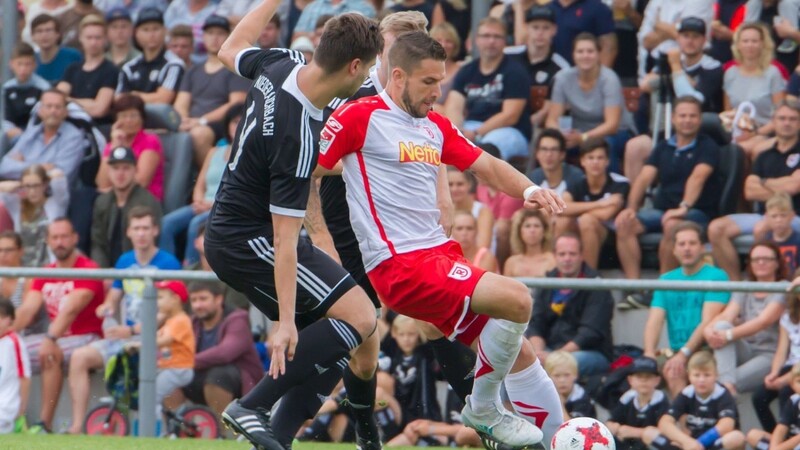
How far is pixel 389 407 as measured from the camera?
9.31 metres

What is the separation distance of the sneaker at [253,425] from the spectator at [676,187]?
5000 mm

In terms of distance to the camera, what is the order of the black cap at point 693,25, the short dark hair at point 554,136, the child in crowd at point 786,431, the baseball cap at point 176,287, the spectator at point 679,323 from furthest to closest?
the black cap at point 693,25, the short dark hair at point 554,136, the baseball cap at point 176,287, the spectator at point 679,323, the child in crowd at point 786,431

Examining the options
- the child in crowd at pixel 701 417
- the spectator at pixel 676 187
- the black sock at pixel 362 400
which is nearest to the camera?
the black sock at pixel 362 400

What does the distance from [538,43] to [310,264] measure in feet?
20.8

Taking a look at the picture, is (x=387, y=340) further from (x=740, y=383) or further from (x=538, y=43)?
(x=538, y=43)

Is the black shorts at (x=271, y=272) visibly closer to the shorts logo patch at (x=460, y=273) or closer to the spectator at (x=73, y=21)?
the shorts logo patch at (x=460, y=273)

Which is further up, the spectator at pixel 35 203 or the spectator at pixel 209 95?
the spectator at pixel 209 95

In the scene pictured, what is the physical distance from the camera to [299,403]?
6.44 metres

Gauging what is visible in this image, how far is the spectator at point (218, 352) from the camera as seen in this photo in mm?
9398

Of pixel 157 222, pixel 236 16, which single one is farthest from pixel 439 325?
pixel 236 16

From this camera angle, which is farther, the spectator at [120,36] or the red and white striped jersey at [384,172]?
the spectator at [120,36]

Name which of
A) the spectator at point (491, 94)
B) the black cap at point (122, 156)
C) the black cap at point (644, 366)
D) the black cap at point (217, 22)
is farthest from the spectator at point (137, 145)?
the black cap at point (644, 366)

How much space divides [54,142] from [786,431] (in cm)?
765

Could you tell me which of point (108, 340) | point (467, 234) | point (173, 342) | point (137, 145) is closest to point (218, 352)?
point (173, 342)
